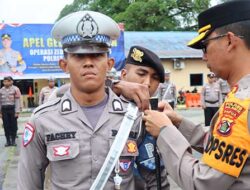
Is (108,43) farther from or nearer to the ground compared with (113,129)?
farther from the ground

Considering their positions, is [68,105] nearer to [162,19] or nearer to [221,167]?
[221,167]

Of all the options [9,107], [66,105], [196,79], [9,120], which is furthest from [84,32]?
[196,79]

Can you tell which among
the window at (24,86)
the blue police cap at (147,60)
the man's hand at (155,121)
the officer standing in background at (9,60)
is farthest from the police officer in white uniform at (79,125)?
the window at (24,86)

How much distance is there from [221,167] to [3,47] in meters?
16.0

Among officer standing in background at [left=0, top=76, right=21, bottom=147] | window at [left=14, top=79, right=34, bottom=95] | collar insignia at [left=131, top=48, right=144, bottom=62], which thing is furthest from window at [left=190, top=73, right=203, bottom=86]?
collar insignia at [left=131, top=48, right=144, bottom=62]

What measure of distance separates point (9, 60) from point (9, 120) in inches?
263

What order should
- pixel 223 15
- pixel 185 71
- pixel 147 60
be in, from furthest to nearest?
pixel 185 71 → pixel 147 60 → pixel 223 15

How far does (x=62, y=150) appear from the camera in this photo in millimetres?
1940

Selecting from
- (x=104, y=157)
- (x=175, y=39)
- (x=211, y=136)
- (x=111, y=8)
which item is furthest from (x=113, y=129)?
(x=111, y=8)

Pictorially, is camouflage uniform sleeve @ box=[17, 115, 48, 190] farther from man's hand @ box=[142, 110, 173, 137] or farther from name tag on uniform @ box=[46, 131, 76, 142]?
man's hand @ box=[142, 110, 173, 137]

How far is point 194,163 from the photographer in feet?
5.91

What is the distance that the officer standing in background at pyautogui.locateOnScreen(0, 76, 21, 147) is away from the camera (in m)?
10.5

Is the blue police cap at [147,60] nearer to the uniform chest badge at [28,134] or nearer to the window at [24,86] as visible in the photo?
the uniform chest badge at [28,134]

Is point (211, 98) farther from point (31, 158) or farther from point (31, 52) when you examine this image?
point (31, 158)
